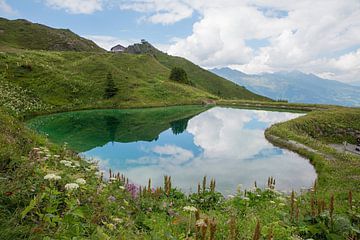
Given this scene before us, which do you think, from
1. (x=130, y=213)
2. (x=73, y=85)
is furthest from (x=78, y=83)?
(x=130, y=213)

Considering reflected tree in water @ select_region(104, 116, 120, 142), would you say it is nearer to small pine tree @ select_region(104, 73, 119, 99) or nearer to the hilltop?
the hilltop

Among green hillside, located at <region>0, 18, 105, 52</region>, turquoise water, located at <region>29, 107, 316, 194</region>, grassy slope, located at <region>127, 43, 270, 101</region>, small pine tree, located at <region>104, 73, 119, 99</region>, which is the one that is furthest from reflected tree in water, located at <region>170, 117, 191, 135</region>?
green hillside, located at <region>0, 18, 105, 52</region>

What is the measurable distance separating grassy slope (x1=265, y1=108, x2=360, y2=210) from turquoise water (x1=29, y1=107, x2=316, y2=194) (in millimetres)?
1085

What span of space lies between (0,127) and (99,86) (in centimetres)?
5394

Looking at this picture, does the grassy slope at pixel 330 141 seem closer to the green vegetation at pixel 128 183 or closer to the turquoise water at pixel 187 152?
the green vegetation at pixel 128 183

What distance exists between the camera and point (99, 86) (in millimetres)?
64688

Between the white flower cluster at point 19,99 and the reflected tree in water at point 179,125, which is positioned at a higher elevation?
the white flower cluster at point 19,99

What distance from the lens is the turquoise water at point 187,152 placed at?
56.3 feet

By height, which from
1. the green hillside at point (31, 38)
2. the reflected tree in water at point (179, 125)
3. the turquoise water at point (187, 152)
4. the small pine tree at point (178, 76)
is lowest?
the turquoise water at point (187, 152)

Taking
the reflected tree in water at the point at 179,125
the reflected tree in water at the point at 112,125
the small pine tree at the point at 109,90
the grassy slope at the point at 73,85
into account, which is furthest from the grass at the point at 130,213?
the small pine tree at the point at 109,90

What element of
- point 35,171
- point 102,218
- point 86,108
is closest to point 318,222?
point 102,218

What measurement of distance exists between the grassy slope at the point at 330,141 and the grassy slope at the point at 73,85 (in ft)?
108

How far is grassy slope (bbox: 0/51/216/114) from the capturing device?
52.0 metres

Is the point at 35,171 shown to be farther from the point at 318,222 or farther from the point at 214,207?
Answer: the point at 318,222
